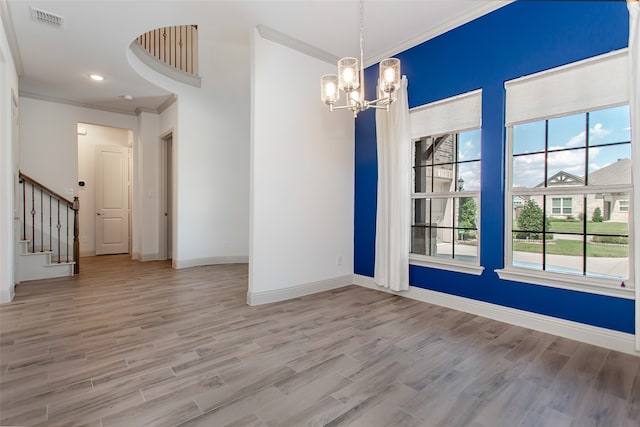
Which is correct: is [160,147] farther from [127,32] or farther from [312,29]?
[312,29]

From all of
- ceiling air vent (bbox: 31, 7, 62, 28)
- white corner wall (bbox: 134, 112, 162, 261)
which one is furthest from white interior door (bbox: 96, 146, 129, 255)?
ceiling air vent (bbox: 31, 7, 62, 28)

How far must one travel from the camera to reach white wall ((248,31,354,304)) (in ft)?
12.0

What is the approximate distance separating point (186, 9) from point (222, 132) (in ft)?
10.4

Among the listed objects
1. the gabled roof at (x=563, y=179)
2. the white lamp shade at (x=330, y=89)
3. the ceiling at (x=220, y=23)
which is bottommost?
the gabled roof at (x=563, y=179)

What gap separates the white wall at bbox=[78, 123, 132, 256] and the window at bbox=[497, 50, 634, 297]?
7.86 meters

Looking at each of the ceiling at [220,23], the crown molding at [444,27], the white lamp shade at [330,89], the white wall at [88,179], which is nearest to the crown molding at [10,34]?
the ceiling at [220,23]

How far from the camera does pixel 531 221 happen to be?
306cm

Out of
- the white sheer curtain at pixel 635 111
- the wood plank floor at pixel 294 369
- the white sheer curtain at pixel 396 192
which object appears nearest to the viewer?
the wood plank floor at pixel 294 369

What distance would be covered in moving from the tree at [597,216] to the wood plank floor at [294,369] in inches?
43.0

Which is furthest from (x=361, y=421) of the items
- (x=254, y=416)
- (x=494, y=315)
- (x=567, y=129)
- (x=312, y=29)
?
(x=312, y=29)

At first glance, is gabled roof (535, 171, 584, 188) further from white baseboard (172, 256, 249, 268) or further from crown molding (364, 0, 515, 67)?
white baseboard (172, 256, 249, 268)

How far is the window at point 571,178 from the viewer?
2.56m

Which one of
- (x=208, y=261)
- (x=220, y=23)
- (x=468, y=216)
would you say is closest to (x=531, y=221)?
(x=468, y=216)

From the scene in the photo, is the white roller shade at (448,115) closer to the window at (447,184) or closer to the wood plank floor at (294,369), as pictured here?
the window at (447,184)
